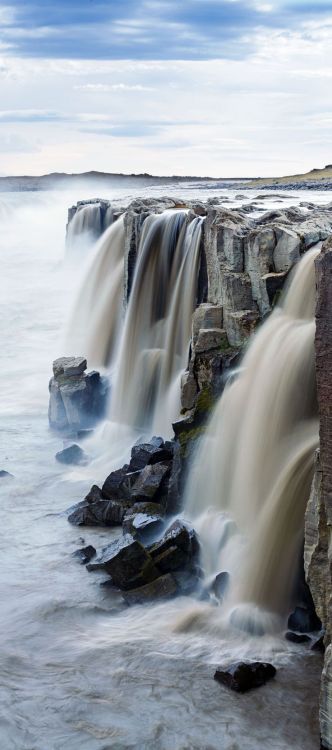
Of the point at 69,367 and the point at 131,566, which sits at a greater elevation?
the point at 69,367

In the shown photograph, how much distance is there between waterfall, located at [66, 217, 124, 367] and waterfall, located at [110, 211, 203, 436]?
3397 millimetres

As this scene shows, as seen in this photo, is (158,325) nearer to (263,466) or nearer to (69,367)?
(69,367)

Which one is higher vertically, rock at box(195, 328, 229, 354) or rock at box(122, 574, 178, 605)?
rock at box(195, 328, 229, 354)

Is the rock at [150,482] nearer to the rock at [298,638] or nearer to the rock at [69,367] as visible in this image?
the rock at [298,638]

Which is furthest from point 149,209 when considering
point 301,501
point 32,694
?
point 32,694

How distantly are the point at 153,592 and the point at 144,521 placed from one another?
235 cm

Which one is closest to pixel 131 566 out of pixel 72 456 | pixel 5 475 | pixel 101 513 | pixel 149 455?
pixel 101 513

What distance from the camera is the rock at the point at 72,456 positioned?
2425 cm

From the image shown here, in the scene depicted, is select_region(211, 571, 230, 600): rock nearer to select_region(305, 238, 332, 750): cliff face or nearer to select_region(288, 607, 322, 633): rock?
select_region(288, 607, 322, 633): rock

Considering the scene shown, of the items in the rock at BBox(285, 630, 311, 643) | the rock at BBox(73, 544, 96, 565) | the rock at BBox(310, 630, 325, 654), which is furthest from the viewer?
the rock at BBox(73, 544, 96, 565)

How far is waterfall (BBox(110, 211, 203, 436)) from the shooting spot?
2462cm

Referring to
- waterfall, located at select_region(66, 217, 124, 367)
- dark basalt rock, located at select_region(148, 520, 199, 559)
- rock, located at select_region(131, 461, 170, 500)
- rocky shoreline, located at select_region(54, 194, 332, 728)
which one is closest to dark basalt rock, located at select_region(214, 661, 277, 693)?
rocky shoreline, located at select_region(54, 194, 332, 728)

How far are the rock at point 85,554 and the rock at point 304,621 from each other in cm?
484

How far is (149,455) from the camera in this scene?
820 inches
